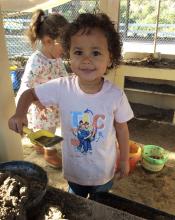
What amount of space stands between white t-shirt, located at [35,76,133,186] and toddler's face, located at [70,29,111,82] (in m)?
0.09

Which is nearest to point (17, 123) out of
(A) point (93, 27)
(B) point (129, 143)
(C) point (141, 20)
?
(A) point (93, 27)

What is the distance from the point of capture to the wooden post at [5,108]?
3.39ft

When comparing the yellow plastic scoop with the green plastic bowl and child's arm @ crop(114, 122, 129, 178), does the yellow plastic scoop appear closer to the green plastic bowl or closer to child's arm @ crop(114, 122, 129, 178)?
→ child's arm @ crop(114, 122, 129, 178)

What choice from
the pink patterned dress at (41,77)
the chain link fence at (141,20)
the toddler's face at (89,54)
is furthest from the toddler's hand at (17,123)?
the chain link fence at (141,20)

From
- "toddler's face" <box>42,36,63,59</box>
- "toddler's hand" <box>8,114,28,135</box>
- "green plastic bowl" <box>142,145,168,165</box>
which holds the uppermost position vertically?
"toddler's face" <box>42,36,63,59</box>

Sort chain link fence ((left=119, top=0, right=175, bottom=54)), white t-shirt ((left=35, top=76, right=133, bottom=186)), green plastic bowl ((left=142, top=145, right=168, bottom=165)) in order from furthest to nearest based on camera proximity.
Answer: chain link fence ((left=119, top=0, right=175, bottom=54)) < green plastic bowl ((left=142, top=145, right=168, bottom=165)) < white t-shirt ((left=35, top=76, right=133, bottom=186))

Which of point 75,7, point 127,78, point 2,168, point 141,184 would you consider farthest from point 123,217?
point 75,7

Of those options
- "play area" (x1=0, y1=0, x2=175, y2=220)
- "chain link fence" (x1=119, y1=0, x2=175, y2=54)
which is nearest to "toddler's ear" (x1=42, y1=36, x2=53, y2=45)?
"play area" (x1=0, y1=0, x2=175, y2=220)

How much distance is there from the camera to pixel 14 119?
1.01 metres

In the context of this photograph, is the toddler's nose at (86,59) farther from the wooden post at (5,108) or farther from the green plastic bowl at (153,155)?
the green plastic bowl at (153,155)

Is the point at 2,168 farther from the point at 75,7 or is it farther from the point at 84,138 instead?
the point at 75,7

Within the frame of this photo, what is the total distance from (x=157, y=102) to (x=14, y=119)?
2802 mm

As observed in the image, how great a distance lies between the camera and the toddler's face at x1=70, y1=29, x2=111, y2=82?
1.08 metres

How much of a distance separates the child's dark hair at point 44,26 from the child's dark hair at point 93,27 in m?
0.73
